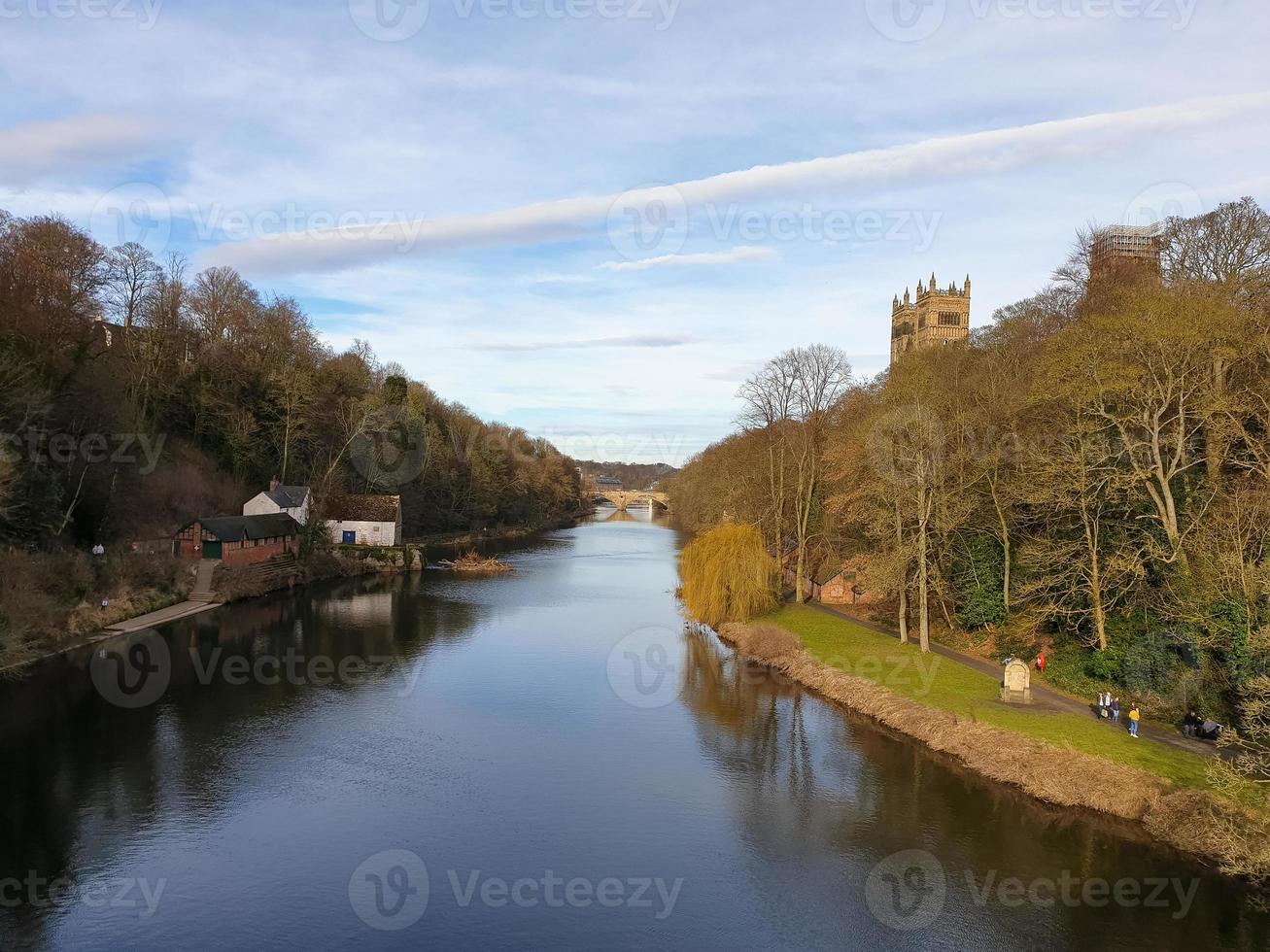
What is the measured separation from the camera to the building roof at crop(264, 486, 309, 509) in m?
52.9

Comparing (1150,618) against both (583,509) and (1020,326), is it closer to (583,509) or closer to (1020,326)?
(1020,326)

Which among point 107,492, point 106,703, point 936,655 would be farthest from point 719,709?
point 107,492

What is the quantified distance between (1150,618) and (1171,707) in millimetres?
2992

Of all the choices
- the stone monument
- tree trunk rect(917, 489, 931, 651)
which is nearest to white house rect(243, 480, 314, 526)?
tree trunk rect(917, 489, 931, 651)

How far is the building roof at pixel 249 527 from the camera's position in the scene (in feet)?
145

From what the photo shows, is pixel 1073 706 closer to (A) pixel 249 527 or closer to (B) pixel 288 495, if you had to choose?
(A) pixel 249 527

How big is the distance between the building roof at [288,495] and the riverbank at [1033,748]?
35.6m

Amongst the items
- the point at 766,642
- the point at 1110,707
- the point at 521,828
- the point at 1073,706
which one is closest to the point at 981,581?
the point at 1073,706

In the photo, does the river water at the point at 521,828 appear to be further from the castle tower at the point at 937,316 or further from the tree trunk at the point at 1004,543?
the castle tower at the point at 937,316

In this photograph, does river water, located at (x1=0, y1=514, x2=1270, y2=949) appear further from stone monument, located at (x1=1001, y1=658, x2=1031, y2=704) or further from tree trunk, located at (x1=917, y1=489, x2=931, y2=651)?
tree trunk, located at (x1=917, y1=489, x2=931, y2=651)

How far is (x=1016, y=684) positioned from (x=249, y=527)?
39944 millimetres

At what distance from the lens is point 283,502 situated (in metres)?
53.3

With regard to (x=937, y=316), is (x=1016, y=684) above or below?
below

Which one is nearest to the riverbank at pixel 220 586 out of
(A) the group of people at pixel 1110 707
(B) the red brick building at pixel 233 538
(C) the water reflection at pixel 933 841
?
(B) the red brick building at pixel 233 538
